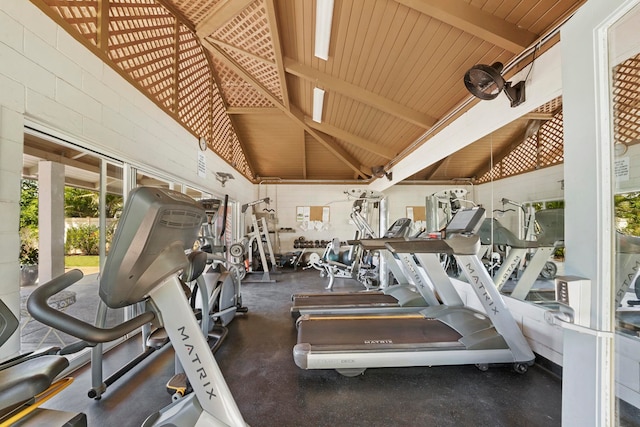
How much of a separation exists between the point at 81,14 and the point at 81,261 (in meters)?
2.01

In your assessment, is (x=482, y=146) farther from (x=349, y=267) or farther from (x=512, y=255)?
(x=349, y=267)

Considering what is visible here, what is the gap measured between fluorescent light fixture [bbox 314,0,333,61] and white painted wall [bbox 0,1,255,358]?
6.75ft

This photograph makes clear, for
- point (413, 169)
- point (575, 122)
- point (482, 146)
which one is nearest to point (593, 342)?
point (575, 122)

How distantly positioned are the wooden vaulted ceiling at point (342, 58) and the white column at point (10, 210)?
33.6 inches

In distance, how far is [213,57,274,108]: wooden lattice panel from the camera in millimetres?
5087

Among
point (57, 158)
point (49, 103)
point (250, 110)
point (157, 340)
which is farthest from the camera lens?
point (250, 110)

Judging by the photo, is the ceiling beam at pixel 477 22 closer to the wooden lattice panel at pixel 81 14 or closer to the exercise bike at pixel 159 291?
the exercise bike at pixel 159 291

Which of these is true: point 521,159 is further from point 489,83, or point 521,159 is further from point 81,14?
point 81,14

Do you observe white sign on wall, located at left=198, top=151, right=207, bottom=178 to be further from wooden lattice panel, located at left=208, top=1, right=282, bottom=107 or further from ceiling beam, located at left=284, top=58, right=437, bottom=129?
ceiling beam, located at left=284, top=58, right=437, bottom=129

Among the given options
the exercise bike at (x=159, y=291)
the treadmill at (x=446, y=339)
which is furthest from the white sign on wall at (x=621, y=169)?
the exercise bike at (x=159, y=291)

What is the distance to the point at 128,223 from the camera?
72cm

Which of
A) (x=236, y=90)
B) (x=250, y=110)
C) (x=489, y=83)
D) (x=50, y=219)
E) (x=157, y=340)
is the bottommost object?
(x=157, y=340)

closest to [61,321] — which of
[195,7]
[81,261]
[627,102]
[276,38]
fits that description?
[627,102]

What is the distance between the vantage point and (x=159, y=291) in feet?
2.92
